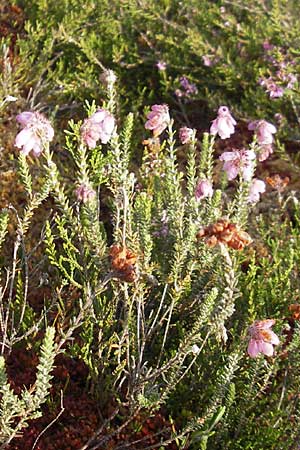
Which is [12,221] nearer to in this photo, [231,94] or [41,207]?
[41,207]

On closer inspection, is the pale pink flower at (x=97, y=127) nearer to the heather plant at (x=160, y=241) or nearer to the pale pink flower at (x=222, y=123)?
the heather plant at (x=160, y=241)

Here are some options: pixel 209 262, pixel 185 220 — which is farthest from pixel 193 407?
pixel 185 220

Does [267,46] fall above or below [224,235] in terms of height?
below

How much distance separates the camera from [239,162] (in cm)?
207

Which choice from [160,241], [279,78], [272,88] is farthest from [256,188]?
[279,78]

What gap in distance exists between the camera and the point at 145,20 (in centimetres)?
468

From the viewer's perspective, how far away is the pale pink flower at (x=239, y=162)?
2.06 m

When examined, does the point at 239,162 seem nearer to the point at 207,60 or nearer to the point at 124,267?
the point at 124,267

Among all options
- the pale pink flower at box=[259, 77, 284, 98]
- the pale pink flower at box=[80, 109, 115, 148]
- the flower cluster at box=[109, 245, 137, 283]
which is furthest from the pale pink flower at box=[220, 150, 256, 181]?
the pale pink flower at box=[259, 77, 284, 98]

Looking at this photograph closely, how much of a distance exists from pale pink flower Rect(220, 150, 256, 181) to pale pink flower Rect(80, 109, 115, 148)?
0.43 meters

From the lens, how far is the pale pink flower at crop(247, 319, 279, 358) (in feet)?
5.86

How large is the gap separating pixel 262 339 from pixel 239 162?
61 cm

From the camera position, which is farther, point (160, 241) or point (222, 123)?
point (160, 241)

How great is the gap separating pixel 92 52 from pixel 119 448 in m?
2.81
